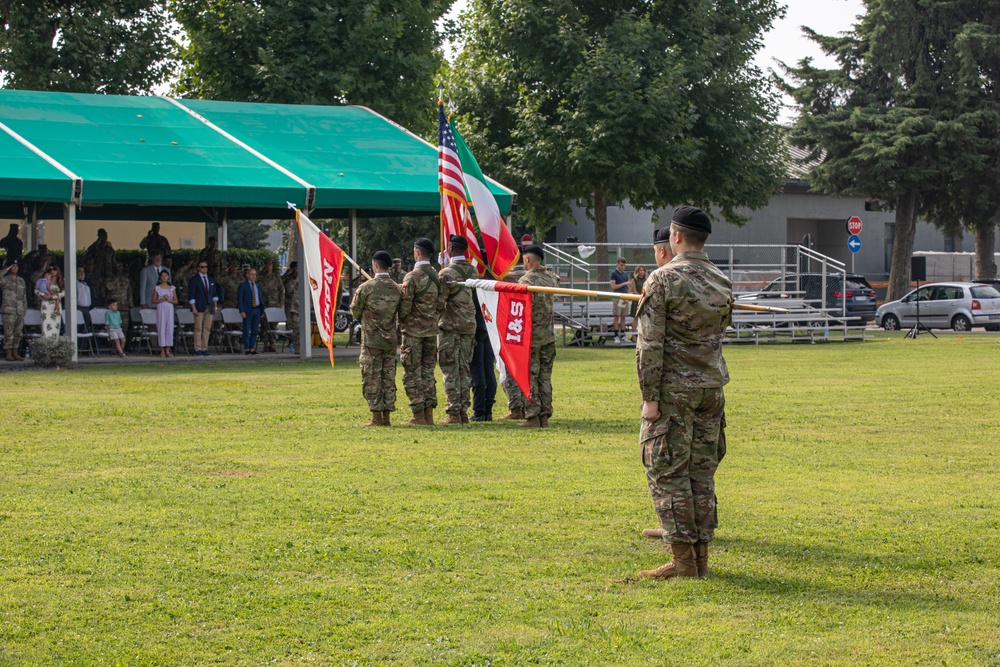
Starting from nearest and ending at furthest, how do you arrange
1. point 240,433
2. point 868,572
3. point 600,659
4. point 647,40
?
1. point 600,659
2. point 868,572
3. point 240,433
4. point 647,40

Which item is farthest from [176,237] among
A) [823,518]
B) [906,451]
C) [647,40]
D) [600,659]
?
[600,659]

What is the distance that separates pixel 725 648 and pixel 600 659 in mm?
591

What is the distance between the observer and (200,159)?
25.5m

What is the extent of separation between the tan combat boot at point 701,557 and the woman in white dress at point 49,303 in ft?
59.5

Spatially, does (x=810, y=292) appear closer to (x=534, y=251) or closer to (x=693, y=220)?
(x=534, y=251)

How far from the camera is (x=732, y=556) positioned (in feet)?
26.4

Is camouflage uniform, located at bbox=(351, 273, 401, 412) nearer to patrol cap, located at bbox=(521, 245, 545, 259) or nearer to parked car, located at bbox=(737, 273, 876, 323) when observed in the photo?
patrol cap, located at bbox=(521, 245, 545, 259)

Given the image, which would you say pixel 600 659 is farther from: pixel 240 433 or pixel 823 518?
pixel 240 433

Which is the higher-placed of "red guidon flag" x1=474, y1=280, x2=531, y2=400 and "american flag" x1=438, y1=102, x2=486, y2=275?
"american flag" x1=438, y1=102, x2=486, y2=275

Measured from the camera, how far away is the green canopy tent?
23.3 m

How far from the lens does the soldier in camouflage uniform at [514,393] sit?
48.7 ft

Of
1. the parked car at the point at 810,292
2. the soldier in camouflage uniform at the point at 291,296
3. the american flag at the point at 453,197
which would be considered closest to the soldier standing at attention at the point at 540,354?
the american flag at the point at 453,197

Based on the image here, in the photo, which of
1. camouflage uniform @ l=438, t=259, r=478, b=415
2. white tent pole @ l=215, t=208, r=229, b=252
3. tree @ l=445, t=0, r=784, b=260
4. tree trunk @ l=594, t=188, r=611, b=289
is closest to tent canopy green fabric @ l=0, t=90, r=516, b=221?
white tent pole @ l=215, t=208, r=229, b=252

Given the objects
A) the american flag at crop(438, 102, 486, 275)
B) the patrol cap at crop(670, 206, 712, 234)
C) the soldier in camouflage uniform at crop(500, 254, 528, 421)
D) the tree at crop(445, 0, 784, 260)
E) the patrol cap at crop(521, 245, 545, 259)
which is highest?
the tree at crop(445, 0, 784, 260)
